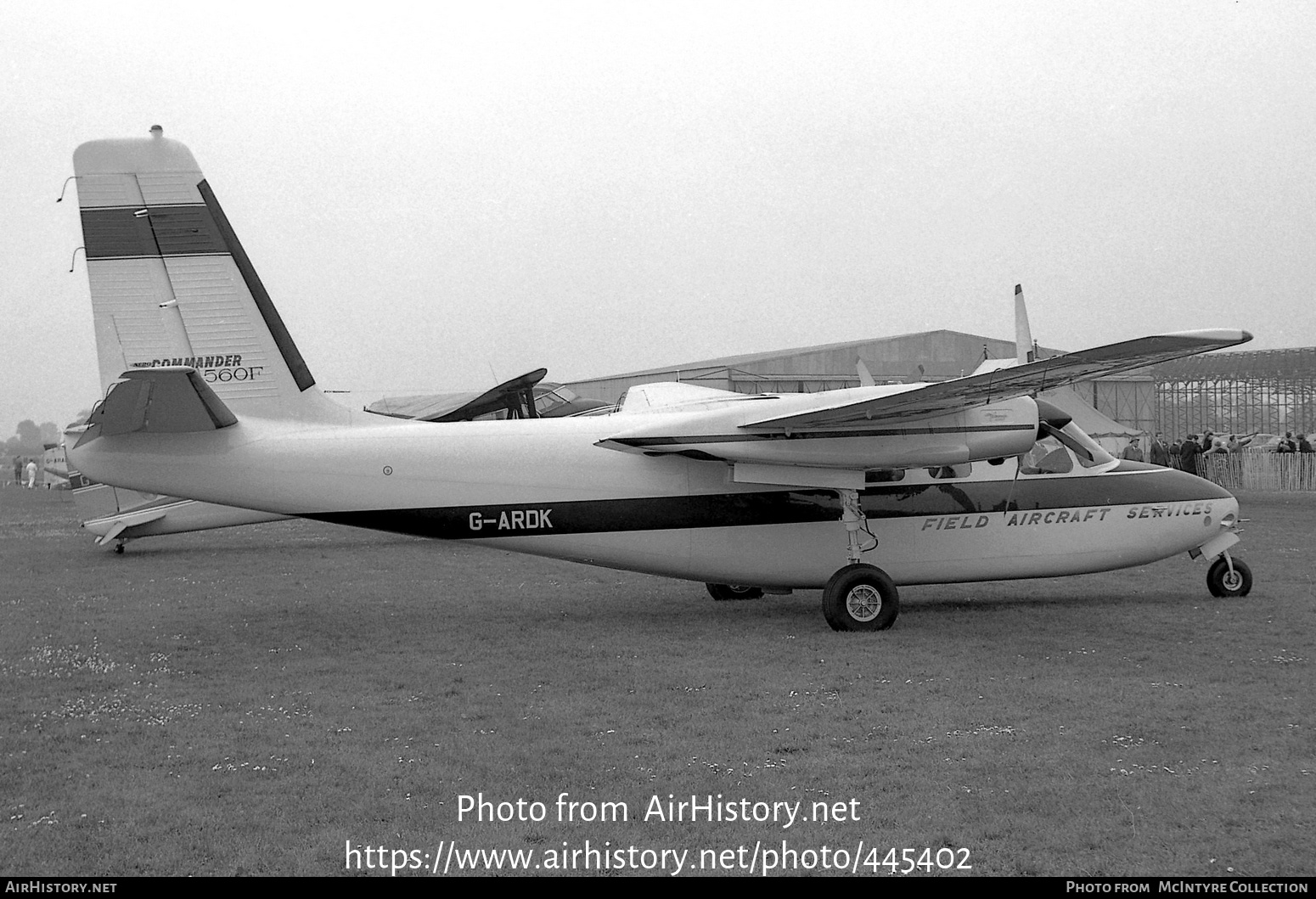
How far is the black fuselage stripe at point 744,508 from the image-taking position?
1065 cm

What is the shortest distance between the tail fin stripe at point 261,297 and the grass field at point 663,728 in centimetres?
262

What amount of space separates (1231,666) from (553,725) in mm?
5292

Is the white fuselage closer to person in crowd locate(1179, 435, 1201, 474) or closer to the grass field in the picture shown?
the grass field

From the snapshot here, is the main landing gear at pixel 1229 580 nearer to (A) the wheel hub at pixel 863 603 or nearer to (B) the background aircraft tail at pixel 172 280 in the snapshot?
(A) the wheel hub at pixel 863 603

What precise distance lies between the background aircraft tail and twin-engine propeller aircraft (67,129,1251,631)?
0.02 metres

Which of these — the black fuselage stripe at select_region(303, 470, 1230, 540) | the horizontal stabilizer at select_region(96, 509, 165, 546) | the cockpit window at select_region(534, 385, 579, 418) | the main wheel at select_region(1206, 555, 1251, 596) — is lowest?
the main wheel at select_region(1206, 555, 1251, 596)

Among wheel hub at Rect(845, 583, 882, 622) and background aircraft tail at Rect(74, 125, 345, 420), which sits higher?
background aircraft tail at Rect(74, 125, 345, 420)

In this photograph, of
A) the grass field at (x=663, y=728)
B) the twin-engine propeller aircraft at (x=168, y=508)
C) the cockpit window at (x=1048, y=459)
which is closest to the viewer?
the grass field at (x=663, y=728)

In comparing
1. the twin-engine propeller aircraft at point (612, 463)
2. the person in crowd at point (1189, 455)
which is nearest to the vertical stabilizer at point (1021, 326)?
the twin-engine propeller aircraft at point (612, 463)

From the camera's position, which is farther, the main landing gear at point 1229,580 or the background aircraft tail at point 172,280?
the main landing gear at point 1229,580

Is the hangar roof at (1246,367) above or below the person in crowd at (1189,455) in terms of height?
above

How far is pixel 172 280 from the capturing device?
10.3 m

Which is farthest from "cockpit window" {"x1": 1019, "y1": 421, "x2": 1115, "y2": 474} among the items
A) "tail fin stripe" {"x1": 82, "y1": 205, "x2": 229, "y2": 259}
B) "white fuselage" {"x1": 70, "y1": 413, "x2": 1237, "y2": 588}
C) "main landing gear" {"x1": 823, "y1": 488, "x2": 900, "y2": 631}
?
"tail fin stripe" {"x1": 82, "y1": 205, "x2": 229, "y2": 259}

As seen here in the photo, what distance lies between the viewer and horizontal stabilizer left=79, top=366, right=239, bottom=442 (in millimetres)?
9352
